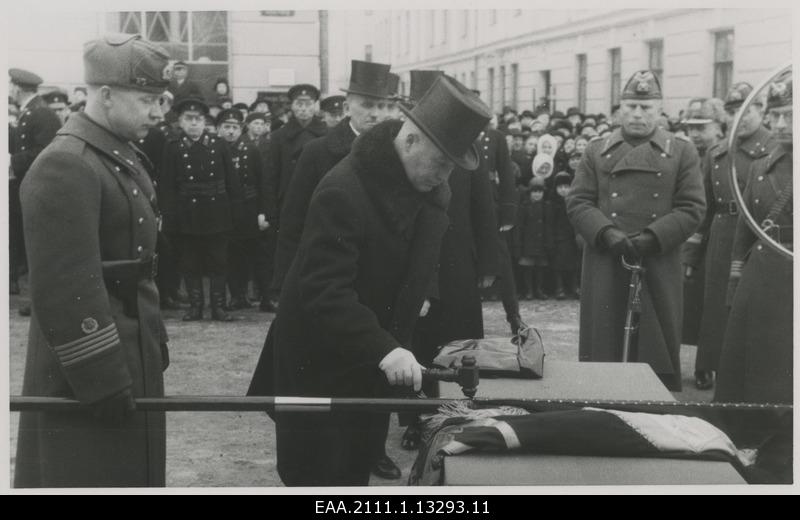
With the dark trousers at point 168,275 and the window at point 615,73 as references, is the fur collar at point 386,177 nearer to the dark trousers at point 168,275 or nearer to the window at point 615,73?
the dark trousers at point 168,275

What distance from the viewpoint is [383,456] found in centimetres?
491

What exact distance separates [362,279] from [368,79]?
7.79 ft

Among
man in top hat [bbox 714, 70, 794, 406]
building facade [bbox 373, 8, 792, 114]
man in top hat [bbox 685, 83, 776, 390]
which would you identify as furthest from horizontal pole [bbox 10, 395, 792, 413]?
building facade [bbox 373, 8, 792, 114]

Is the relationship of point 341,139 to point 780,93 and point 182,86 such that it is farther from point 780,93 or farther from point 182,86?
point 182,86

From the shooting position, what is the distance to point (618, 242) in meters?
5.65

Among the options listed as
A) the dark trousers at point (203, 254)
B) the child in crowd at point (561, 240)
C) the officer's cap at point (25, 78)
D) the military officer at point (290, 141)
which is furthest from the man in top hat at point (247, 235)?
the child in crowd at point (561, 240)

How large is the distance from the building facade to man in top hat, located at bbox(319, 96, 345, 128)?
626 millimetres

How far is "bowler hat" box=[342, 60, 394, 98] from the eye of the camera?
561 centimetres

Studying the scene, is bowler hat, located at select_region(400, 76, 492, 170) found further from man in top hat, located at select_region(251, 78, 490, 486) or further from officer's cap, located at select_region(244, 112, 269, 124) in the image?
officer's cap, located at select_region(244, 112, 269, 124)

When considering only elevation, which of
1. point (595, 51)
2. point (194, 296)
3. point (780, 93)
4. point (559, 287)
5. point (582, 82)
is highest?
point (595, 51)

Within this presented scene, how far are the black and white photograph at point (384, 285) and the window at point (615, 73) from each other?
253cm

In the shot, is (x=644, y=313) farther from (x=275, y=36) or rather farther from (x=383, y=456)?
(x=275, y=36)

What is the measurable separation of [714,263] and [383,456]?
9.20 feet

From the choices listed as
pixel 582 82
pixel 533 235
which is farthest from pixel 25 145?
pixel 582 82
